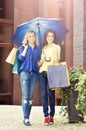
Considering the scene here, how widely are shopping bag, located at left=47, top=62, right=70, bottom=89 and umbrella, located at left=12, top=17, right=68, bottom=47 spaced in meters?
0.57

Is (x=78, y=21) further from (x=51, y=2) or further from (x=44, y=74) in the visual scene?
(x=44, y=74)

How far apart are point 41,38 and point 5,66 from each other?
10623 millimetres

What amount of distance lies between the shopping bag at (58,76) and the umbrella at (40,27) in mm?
567

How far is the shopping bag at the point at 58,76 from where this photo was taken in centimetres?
857

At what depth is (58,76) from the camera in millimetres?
8656

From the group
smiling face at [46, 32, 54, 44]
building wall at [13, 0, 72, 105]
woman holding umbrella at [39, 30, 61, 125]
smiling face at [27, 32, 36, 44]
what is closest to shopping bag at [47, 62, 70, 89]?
woman holding umbrella at [39, 30, 61, 125]

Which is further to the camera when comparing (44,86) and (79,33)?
(79,33)

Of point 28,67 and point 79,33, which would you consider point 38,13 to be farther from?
point 28,67

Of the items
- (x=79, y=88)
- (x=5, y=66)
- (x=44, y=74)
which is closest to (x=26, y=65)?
(x=44, y=74)

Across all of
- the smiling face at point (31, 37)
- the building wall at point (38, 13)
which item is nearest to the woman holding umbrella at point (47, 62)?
the smiling face at point (31, 37)

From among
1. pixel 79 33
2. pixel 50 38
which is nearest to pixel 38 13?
pixel 79 33

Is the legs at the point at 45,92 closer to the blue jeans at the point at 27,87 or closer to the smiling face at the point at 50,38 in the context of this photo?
the blue jeans at the point at 27,87

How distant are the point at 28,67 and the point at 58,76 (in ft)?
1.87

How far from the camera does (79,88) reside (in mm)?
8133
